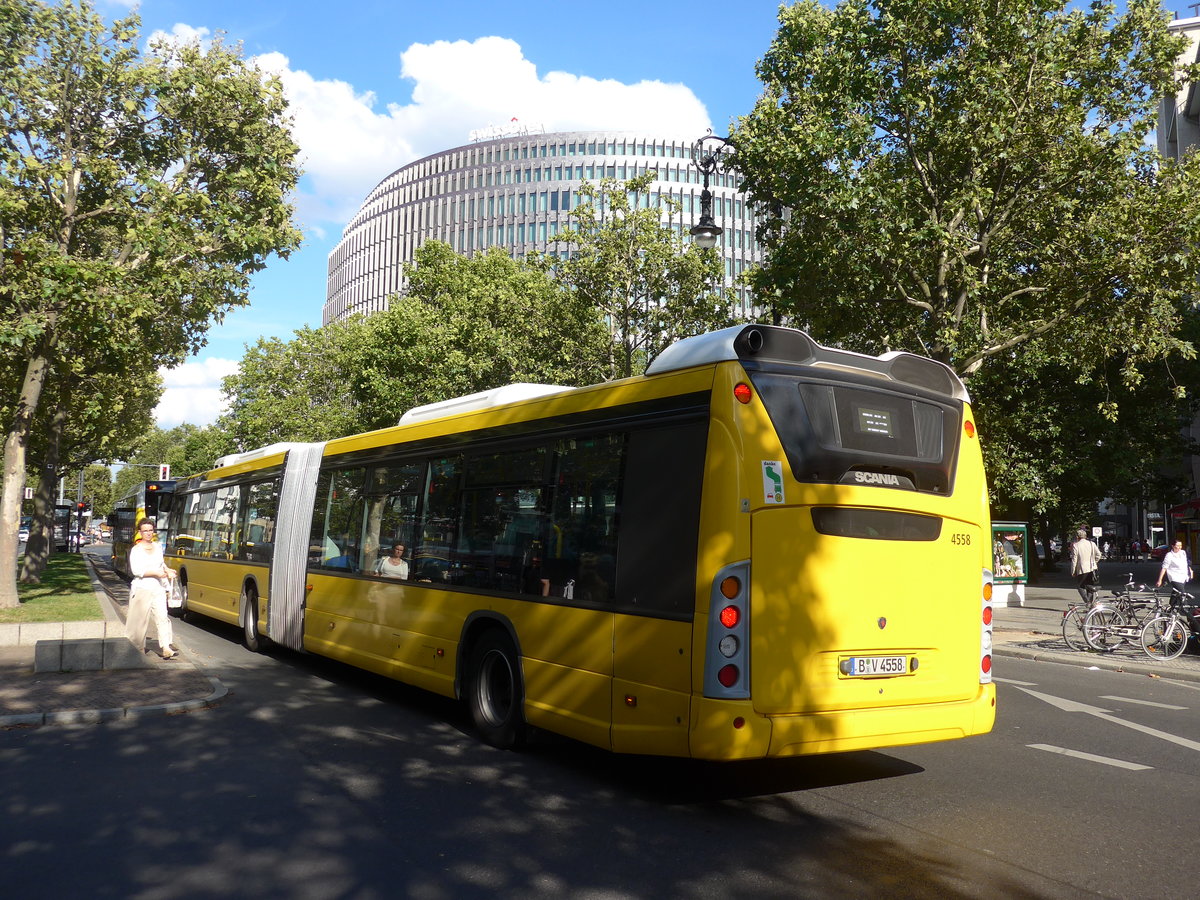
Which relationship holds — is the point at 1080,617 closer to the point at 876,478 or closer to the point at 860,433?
the point at 876,478

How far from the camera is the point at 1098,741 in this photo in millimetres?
8188

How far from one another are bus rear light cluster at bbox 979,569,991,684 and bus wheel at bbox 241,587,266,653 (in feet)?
33.0

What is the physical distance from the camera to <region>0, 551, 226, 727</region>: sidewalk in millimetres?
8500

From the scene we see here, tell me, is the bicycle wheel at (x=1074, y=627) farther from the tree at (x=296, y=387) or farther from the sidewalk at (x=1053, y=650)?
the tree at (x=296, y=387)

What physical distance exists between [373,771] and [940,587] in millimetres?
3897

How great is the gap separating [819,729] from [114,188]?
17.0 meters

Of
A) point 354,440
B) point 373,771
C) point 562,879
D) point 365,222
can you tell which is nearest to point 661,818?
point 562,879

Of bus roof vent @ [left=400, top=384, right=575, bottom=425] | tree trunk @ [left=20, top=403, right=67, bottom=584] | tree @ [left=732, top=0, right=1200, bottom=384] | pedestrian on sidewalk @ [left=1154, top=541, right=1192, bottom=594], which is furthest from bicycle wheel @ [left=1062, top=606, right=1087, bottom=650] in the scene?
tree trunk @ [left=20, top=403, right=67, bottom=584]

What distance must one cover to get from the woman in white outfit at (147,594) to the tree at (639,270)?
1833cm

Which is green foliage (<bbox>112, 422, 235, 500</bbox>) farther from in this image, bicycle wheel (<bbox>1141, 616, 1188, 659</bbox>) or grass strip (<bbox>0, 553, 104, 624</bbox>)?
bicycle wheel (<bbox>1141, 616, 1188, 659</bbox>)

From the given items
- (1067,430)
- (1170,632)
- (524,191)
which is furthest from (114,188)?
(524,191)

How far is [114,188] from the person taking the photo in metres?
18.0

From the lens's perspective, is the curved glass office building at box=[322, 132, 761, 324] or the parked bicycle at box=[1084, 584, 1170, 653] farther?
the curved glass office building at box=[322, 132, 761, 324]

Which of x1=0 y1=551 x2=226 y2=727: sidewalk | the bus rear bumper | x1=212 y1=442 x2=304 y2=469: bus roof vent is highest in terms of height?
x1=212 y1=442 x2=304 y2=469: bus roof vent
